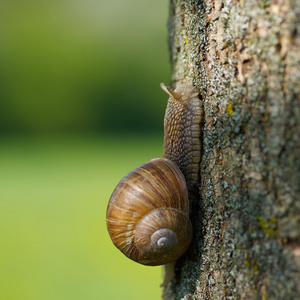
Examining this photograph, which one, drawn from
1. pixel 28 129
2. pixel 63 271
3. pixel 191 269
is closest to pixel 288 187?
pixel 191 269

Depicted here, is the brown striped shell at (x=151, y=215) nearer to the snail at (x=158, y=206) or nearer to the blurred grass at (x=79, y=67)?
the snail at (x=158, y=206)

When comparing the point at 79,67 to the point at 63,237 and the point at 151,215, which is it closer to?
the point at 63,237

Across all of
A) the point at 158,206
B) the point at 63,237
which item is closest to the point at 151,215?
the point at 158,206

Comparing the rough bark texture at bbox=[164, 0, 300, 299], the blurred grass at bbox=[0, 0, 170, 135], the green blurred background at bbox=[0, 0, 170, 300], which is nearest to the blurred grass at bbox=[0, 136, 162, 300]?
the green blurred background at bbox=[0, 0, 170, 300]

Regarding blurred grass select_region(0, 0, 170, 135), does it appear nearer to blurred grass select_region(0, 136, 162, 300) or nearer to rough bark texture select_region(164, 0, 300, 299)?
blurred grass select_region(0, 136, 162, 300)

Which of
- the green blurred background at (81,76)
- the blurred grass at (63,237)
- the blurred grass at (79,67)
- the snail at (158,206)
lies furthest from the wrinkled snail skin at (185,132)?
the blurred grass at (79,67)
